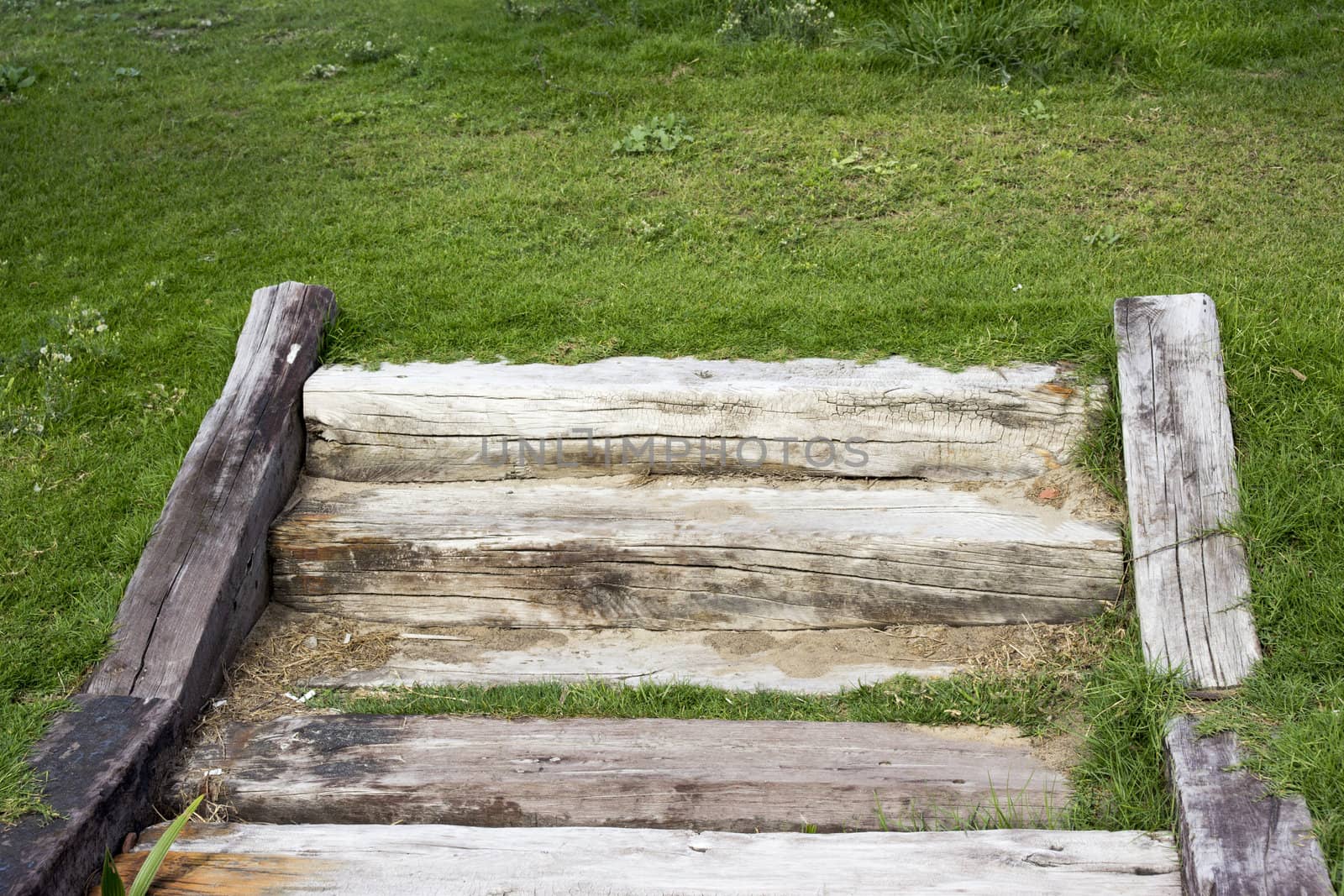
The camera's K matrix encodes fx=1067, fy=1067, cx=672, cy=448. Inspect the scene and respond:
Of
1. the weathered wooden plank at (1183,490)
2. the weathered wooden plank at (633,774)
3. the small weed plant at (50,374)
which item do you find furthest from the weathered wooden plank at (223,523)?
the weathered wooden plank at (1183,490)

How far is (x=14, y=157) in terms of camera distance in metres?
6.45

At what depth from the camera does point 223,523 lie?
3.40 meters

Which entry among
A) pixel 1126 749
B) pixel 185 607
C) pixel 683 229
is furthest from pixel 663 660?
pixel 683 229

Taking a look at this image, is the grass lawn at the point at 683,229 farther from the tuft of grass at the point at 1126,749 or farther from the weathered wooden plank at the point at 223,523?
the weathered wooden plank at the point at 223,523

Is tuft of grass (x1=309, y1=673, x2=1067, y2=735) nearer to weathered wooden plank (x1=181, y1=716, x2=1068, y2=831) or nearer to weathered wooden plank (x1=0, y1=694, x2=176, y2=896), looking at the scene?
weathered wooden plank (x1=181, y1=716, x2=1068, y2=831)

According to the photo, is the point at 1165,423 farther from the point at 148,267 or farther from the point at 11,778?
the point at 148,267

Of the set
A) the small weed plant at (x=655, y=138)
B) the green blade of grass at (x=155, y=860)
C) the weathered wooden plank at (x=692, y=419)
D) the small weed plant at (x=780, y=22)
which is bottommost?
the green blade of grass at (x=155, y=860)

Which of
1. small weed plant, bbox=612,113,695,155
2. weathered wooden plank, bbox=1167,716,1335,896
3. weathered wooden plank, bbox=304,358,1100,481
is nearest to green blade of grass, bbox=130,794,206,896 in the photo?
weathered wooden plank, bbox=304,358,1100,481

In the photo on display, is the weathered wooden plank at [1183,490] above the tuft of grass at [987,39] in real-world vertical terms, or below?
below

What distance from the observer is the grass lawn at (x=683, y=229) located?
10.3 feet

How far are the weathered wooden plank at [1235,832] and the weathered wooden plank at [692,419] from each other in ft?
4.18

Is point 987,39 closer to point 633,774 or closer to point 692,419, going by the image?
point 692,419

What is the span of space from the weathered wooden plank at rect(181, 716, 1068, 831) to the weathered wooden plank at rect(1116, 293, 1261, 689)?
1.82ft

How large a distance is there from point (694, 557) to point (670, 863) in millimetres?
1140
